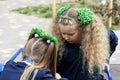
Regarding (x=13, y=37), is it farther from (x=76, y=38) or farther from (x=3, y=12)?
(x=76, y=38)

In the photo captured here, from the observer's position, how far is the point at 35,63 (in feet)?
6.19

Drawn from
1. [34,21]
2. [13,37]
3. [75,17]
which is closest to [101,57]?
[75,17]

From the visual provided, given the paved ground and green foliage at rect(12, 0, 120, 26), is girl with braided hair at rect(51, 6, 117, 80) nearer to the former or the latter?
the paved ground

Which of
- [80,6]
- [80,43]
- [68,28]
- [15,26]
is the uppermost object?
[68,28]

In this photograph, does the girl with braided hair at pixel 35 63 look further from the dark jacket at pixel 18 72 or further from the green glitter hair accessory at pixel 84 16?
the green glitter hair accessory at pixel 84 16

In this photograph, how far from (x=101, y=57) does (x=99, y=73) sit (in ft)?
0.50

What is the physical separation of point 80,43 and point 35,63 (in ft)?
2.09

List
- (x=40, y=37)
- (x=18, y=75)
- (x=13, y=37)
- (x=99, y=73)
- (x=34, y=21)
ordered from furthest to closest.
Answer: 1. (x=34, y=21)
2. (x=13, y=37)
3. (x=99, y=73)
4. (x=40, y=37)
5. (x=18, y=75)

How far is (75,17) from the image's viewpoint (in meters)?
2.37

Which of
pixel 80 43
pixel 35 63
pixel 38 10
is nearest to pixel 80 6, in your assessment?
pixel 38 10

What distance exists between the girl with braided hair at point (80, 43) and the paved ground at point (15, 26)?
Result: 1.53 meters

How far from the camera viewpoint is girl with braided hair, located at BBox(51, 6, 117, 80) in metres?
2.37

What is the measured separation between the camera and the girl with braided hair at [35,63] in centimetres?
183

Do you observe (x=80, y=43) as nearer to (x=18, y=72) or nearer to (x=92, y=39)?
(x=92, y=39)
